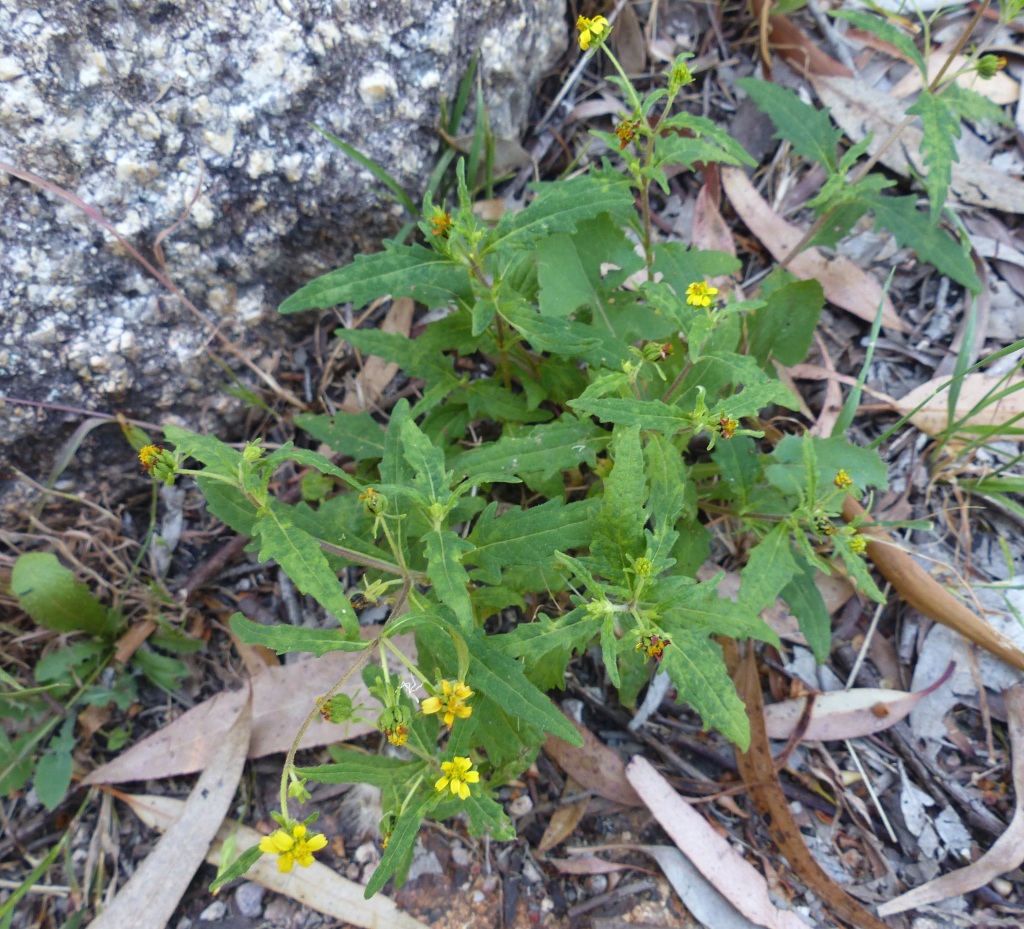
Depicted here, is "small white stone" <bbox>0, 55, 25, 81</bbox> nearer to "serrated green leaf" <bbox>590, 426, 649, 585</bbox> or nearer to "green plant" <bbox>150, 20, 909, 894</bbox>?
"green plant" <bbox>150, 20, 909, 894</bbox>

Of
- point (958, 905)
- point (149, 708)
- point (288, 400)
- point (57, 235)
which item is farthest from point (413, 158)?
point (958, 905)

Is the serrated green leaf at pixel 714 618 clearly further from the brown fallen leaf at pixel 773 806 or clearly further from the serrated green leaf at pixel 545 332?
the serrated green leaf at pixel 545 332

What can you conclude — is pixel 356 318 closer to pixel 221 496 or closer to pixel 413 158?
pixel 413 158

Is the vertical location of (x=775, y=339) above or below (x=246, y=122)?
below

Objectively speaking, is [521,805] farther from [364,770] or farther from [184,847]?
[184,847]

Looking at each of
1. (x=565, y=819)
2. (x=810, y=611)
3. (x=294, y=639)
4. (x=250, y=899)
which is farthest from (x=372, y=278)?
(x=250, y=899)

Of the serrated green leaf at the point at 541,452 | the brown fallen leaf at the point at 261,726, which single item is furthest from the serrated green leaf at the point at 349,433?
the brown fallen leaf at the point at 261,726

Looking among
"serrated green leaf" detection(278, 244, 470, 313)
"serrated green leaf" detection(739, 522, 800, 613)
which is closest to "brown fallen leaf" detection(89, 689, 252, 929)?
"serrated green leaf" detection(278, 244, 470, 313)
